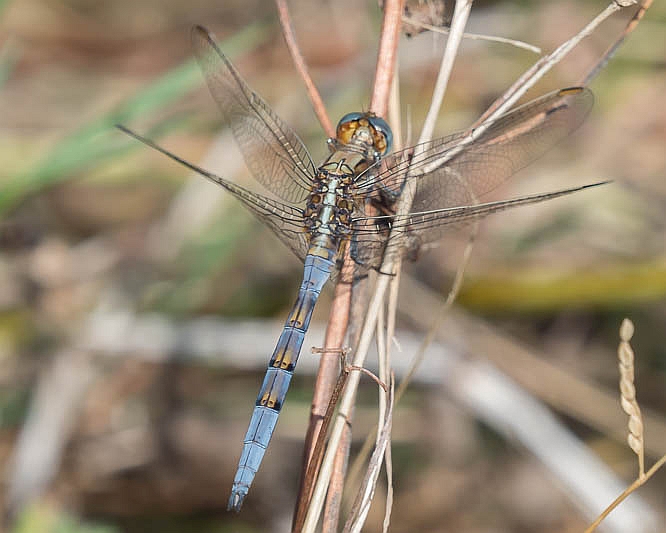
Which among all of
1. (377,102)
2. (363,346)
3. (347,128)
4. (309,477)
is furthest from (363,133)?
(309,477)

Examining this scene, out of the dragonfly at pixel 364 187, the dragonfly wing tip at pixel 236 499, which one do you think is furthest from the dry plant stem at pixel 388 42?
the dragonfly wing tip at pixel 236 499

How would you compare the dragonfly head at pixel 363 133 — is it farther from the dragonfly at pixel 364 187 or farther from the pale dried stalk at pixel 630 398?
the pale dried stalk at pixel 630 398

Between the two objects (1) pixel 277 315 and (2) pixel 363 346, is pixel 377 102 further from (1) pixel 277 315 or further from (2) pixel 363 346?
(1) pixel 277 315

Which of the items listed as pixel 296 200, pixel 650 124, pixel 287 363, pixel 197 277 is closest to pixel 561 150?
pixel 650 124

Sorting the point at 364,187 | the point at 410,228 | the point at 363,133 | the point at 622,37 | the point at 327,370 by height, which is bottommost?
the point at 327,370

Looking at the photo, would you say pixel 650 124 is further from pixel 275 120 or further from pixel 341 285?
pixel 341 285

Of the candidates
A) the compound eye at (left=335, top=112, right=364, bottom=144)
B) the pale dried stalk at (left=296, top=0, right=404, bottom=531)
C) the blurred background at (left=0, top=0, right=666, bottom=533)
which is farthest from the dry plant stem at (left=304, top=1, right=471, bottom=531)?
the blurred background at (left=0, top=0, right=666, bottom=533)

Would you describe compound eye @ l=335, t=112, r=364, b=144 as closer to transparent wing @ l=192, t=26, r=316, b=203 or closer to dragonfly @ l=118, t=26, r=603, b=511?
dragonfly @ l=118, t=26, r=603, b=511
